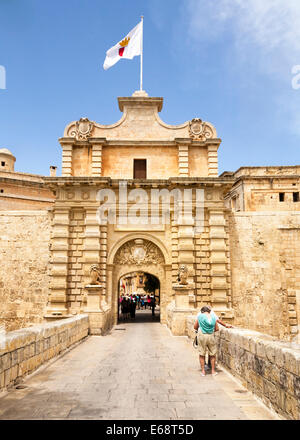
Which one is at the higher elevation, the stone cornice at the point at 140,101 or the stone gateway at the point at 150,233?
the stone cornice at the point at 140,101

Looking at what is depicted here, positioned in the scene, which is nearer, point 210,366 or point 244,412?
point 244,412

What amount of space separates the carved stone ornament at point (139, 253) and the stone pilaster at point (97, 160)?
351 centimetres

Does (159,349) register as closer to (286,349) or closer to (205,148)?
(286,349)

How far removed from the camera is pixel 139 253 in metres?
15.8

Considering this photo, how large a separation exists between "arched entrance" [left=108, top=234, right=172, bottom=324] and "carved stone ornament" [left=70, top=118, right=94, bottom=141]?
5.19m

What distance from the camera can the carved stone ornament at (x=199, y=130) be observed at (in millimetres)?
16219

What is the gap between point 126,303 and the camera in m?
20.9

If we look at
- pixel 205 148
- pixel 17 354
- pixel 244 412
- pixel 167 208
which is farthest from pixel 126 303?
pixel 244 412

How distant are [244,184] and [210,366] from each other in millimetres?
20800

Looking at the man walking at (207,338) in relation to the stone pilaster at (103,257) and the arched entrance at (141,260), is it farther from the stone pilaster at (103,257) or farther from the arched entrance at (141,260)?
the arched entrance at (141,260)

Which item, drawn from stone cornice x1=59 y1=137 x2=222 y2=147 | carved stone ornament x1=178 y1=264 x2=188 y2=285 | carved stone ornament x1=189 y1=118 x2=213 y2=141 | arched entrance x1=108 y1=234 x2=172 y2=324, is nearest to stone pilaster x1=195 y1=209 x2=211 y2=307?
carved stone ornament x1=178 y1=264 x2=188 y2=285

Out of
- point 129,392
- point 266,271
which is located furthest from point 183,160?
point 129,392

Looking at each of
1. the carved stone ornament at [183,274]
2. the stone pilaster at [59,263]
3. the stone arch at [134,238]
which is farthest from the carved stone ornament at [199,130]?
the stone pilaster at [59,263]

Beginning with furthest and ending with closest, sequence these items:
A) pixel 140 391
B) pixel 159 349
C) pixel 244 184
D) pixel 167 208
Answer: pixel 244 184
pixel 167 208
pixel 159 349
pixel 140 391
